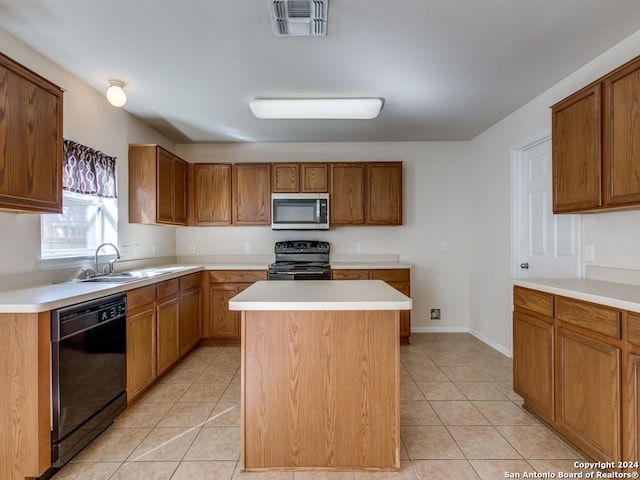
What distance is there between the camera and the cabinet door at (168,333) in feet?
9.36

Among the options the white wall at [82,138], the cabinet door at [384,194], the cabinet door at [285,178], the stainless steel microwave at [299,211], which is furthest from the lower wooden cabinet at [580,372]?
the white wall at [82,138]

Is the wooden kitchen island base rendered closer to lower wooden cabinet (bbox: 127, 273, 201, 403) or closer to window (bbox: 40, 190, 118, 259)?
lower wooden cabinet (bbox: 127, 273, 201, 403)

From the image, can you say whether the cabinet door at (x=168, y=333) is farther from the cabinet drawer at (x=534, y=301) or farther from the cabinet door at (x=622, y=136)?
the cabinet door at (x=622, y=136)

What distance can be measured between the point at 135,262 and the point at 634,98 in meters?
4.03

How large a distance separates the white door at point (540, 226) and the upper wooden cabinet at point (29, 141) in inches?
142

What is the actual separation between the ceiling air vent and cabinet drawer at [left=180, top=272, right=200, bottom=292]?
2.40 meters

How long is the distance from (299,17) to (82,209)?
2.35m

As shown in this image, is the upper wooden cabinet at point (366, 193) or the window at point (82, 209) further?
the upper wooden cabinet at point (366, 193)

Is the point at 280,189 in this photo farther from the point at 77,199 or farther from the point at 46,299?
the point at 46,299

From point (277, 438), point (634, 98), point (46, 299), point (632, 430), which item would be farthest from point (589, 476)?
point (46, 299)

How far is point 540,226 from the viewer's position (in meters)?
3.02

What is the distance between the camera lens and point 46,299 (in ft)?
5.61

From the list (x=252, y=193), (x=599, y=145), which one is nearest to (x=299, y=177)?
(x=252, y=193)

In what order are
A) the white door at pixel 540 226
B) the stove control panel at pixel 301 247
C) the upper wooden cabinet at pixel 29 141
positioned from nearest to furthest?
the upper wooden cabinet at pixel 29 141
the white door at pixel 540 226
the stove control panel at pixel 301 247
